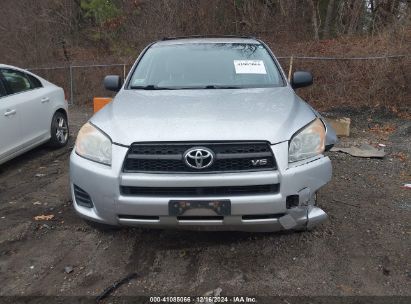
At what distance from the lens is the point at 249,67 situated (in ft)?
15.2

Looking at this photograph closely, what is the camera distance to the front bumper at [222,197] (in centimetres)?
304

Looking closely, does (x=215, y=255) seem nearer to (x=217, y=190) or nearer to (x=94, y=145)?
(x=217, y=190)

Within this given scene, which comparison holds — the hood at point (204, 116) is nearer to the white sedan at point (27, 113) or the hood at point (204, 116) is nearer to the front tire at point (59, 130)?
the white sedan at point (27, 113)

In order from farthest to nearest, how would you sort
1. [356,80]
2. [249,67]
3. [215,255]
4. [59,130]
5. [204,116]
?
[356,80] → [59,130] → [249,67] → [215,255] → [204,116]

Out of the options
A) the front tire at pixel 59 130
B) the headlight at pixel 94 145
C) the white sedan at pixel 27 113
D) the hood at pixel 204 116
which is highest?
the hood at pixel 204 116

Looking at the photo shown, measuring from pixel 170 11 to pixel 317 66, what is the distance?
6078mm

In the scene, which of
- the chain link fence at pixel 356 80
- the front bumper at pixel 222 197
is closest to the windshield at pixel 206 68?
the front bumper at pixel 222 197

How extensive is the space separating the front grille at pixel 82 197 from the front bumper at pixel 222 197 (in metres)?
0.10

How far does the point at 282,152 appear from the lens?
3107mm

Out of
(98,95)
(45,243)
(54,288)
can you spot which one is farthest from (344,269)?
(98,95)

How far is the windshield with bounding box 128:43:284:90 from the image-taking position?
4.45 m

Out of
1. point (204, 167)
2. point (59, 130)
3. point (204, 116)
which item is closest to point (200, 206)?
point (204, 167)

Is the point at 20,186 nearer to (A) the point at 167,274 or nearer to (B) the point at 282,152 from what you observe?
(A) the point at 167,274

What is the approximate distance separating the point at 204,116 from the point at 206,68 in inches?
54.5
